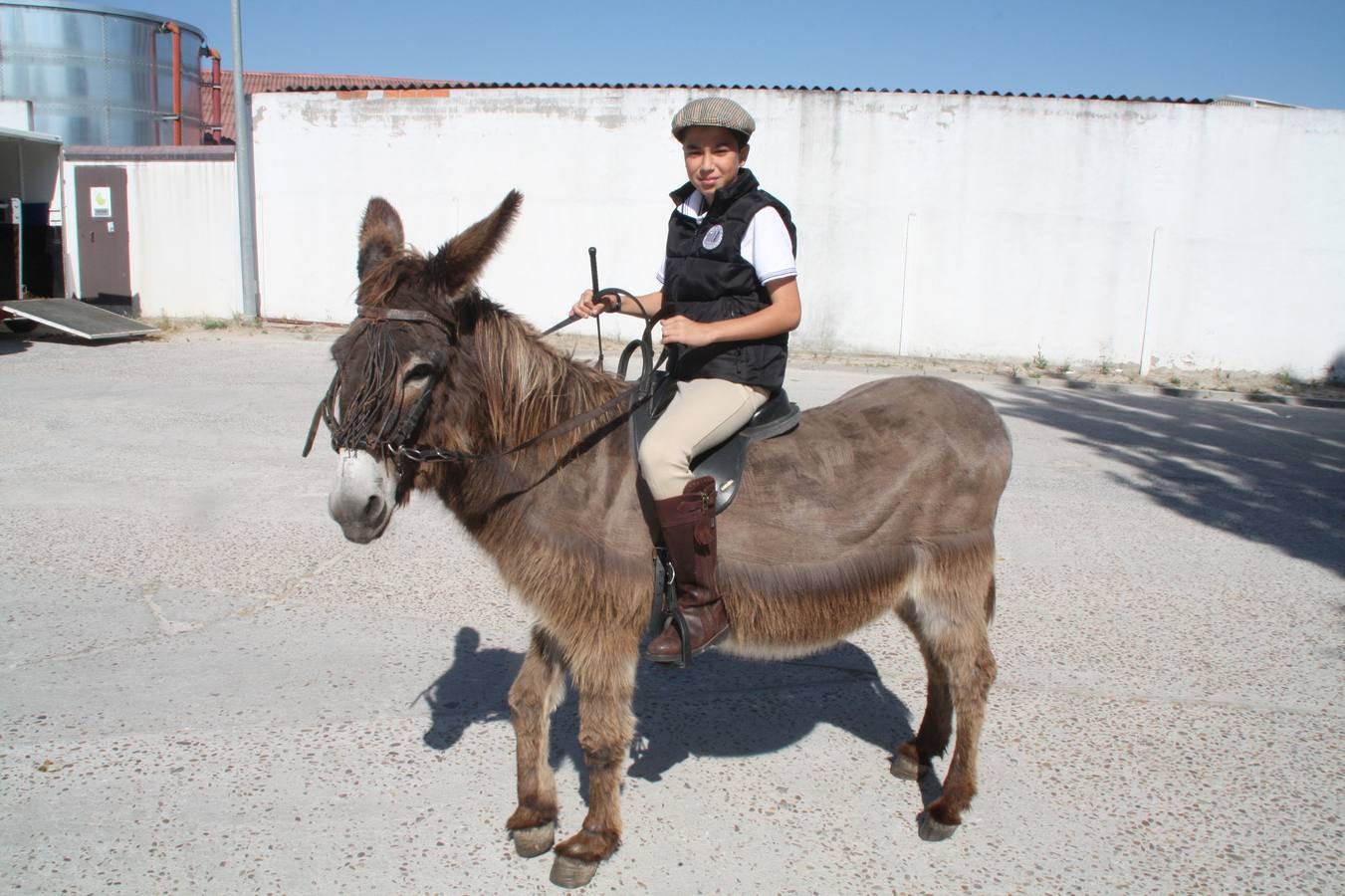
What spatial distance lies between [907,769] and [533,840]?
1525mm

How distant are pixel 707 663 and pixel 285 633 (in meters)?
2.18

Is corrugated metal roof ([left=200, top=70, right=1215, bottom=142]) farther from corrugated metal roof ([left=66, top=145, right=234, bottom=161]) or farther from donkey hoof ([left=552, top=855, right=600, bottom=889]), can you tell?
donkey hoof ([left=552, top=855, right=600, bottom=889])

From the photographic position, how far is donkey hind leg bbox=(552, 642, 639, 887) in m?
2.96

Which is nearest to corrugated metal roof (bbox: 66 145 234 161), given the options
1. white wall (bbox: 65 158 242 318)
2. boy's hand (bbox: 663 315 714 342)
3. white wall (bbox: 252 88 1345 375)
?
white wall (bbox: 65 158 242 318)

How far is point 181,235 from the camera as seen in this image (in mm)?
19172

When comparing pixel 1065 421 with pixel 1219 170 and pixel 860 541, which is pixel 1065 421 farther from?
pixel 860 541

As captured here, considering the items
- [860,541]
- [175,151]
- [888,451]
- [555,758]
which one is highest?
[175,151]

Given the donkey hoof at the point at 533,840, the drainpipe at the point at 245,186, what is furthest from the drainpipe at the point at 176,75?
the donkey hoof at the point at 533,840

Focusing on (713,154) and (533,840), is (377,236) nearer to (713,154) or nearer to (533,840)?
(713,154)

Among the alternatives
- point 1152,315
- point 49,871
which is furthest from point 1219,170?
point 49,871

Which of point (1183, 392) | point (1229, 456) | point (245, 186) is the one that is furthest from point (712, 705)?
point (245, 186)

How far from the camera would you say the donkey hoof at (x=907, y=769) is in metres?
3.67

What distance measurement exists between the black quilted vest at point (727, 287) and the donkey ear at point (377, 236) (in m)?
0.94

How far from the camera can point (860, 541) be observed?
321 cm
